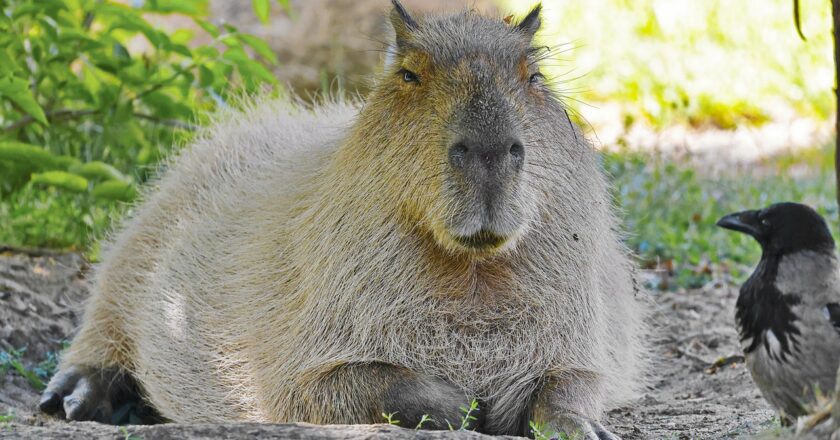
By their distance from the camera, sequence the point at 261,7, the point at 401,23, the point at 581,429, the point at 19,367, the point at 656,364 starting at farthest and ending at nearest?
the point at 261,7, the point at 656,364, the point at 19,367, the point at 401,23, the point at 581,429

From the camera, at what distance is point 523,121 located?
350 cm

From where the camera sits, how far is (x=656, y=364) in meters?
5.23

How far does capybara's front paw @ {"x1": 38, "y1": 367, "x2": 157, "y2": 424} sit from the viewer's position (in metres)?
4.68

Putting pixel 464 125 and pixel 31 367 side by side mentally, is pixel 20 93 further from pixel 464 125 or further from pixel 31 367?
pixel 464 125

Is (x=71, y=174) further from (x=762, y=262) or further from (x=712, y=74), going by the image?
(x=712, y=74)

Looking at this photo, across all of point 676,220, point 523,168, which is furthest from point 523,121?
point 676,220

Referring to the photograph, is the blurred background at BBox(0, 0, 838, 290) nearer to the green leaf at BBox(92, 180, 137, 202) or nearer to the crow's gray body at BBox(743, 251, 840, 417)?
the green leaf at BBox(92, 180, 137, 202)

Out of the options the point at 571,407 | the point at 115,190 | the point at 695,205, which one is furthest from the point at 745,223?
the point at 695,205

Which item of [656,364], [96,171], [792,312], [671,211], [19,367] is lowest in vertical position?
[19,367]

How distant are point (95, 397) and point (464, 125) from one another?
238 centimetres

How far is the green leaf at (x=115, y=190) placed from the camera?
18.6 feet

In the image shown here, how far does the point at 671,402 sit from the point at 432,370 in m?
1.35

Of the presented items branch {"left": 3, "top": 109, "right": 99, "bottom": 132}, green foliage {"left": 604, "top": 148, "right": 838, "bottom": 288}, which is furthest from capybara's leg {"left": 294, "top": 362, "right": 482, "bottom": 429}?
branch {"left": 3, "top": 109, "right": 99, "bottom": 132}

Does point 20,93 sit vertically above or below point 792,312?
below
